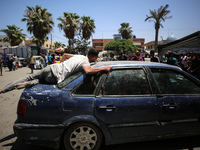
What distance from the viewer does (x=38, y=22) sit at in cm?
2717

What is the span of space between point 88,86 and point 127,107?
0.69 m

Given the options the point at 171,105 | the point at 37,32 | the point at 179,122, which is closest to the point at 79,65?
the point at 171,105

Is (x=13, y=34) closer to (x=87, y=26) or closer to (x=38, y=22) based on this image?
(x=38, y=22)

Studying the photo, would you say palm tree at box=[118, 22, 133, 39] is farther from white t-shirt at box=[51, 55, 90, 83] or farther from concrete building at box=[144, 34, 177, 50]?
white t-shirt at box=[51, 55, 90, 83]

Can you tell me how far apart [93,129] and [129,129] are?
567mm

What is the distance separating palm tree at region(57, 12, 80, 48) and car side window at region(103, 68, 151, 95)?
87.3ft

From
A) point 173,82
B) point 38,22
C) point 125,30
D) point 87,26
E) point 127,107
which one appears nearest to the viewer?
point 127,107

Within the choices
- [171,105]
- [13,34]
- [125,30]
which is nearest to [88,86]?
[171,105]

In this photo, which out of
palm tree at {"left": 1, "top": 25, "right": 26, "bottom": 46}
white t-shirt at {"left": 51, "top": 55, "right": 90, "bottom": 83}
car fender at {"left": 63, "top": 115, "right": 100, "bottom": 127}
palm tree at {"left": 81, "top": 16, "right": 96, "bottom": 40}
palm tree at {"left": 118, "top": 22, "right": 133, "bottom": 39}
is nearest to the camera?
Result: car fender at {"left": 63, "top": 115, "right": 100, "bottom": 127}

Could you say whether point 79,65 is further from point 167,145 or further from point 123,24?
point 123,24

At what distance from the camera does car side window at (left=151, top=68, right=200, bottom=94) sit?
8.33 feet

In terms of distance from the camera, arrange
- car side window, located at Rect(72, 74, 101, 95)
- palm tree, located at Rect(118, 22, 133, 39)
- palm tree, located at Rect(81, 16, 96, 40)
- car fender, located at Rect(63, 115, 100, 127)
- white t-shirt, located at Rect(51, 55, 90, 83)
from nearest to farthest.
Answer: car fender, located at Rect(63, 115, 100, 127) → car side window, located at Rect(72, 74, 101, 95) → white t-shirt, located at Rect(51, 55, 90, 83) → palm tree, located at Rect(81, 16, 96, 40) → palm tree, located at Rect(118, 22, 133, 39)

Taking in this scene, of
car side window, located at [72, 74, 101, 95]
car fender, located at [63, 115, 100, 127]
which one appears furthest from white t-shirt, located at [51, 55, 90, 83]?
car fender, located at [63, 115, 100, 127]

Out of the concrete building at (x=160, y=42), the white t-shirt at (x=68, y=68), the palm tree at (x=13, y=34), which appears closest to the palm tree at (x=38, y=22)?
the palm tree at (x=13, y=34)
